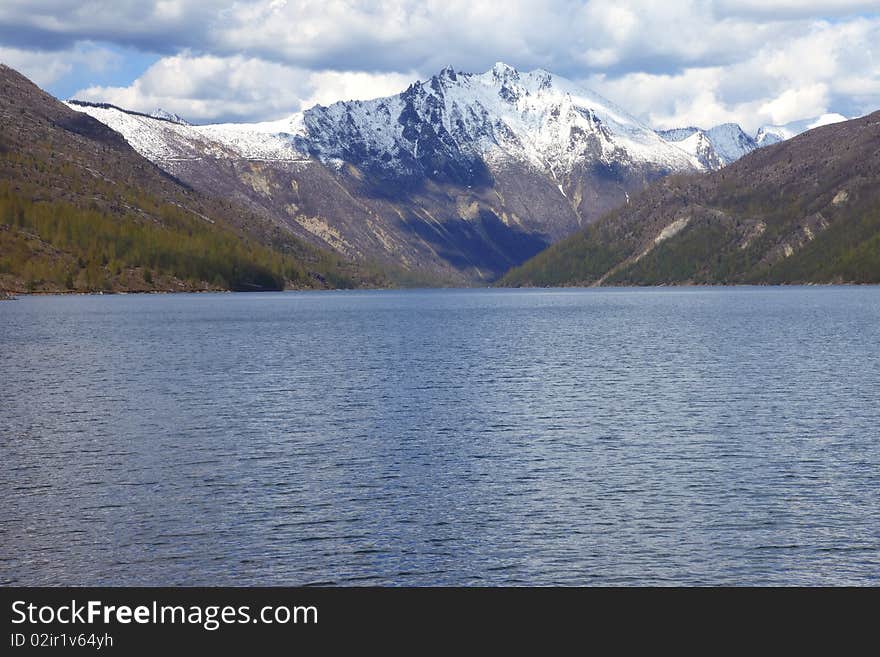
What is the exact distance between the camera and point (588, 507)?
51625 millimetres

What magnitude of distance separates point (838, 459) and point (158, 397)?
56.9 metres

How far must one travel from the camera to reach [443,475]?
196 feet

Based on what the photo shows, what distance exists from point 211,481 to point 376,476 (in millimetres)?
8743

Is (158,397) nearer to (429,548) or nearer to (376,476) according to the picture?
(376,476)

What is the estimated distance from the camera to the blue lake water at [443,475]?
43.4 meters

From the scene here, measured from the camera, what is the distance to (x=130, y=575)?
138ft

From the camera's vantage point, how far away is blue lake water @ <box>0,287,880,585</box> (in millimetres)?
43375
